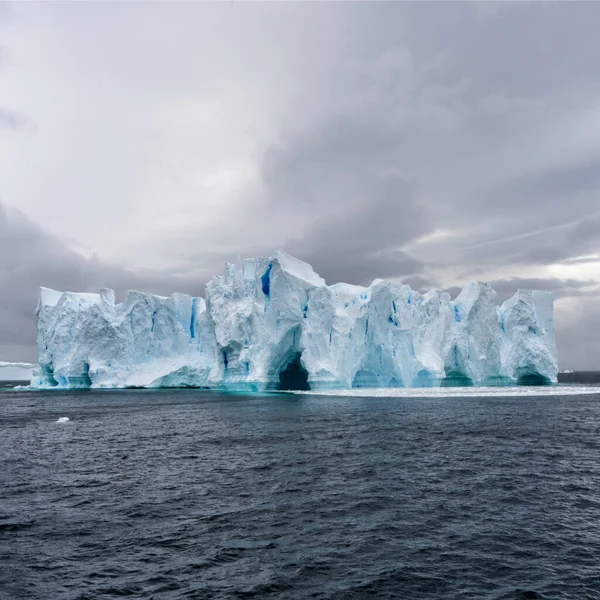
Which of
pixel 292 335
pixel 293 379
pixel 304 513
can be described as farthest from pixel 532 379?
pixel 304 513

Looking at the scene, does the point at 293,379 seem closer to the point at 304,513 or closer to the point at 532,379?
the point at 532,379

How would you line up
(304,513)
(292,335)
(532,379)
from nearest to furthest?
(304,513)
(292,335)
(532,379)

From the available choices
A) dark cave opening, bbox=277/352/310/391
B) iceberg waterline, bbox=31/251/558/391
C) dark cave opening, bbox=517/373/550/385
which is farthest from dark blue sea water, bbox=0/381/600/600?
dark cave opening, bbox=517/373/550/385

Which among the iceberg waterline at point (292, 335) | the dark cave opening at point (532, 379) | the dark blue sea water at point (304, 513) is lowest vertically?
the dark blue sea water at point (304, 513)

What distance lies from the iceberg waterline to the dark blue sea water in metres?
18.8

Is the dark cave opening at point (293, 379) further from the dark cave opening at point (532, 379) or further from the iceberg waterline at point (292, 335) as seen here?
the dark cave opening at point (532, 379)

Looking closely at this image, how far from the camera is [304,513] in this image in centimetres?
1107

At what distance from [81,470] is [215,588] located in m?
9.52

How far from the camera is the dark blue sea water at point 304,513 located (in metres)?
7.89

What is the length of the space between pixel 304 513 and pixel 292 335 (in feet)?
102

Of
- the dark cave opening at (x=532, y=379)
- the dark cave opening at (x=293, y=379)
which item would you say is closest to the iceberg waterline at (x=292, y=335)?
the dark cave opening at (x=293, y=379)

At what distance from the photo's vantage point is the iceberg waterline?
135 feet

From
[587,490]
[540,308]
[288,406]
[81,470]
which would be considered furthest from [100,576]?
[540,308]

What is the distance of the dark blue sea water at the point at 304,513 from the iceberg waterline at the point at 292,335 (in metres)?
18.8
